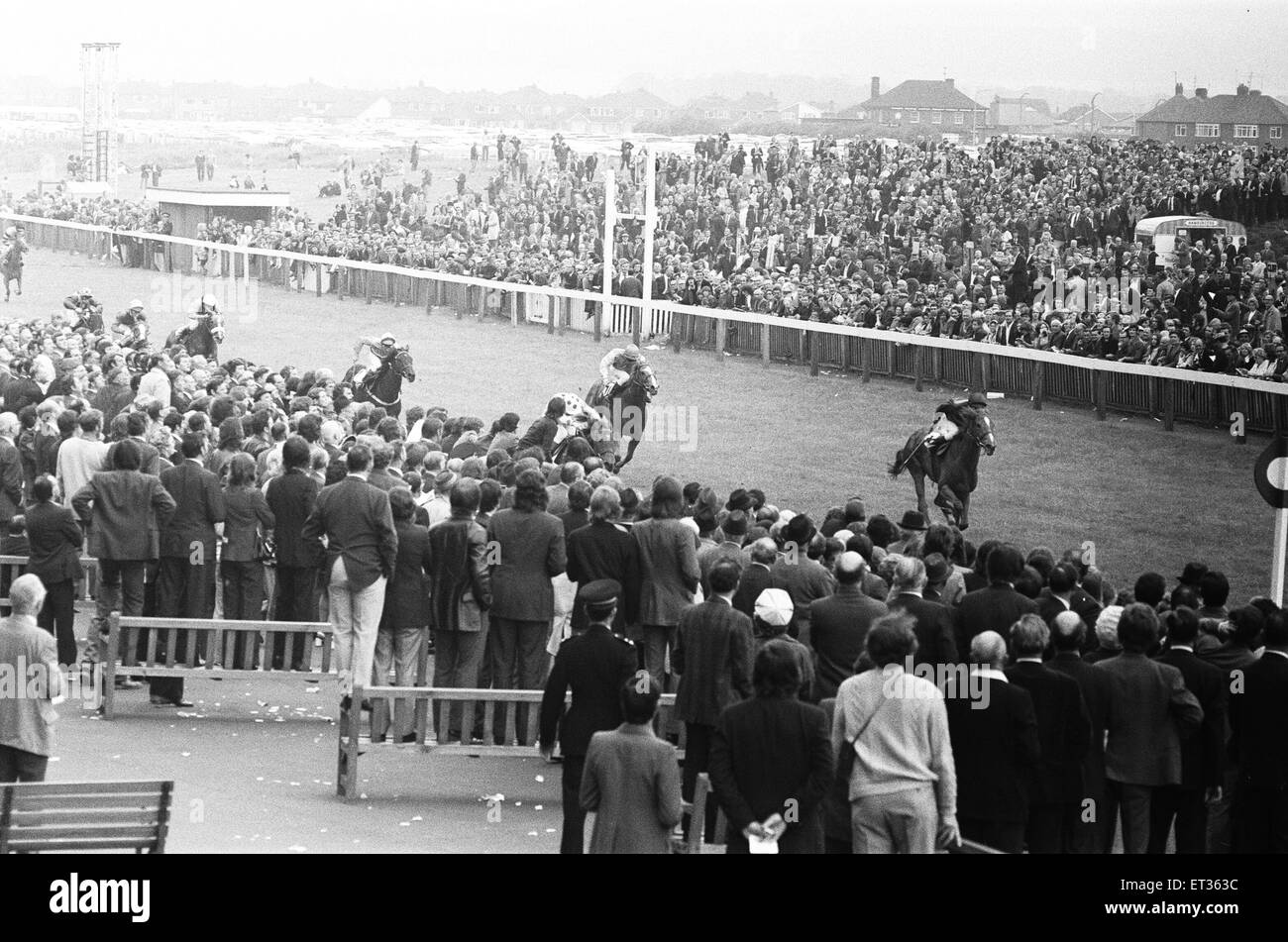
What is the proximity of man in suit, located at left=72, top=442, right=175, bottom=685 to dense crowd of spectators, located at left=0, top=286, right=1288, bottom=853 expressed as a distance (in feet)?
0.06

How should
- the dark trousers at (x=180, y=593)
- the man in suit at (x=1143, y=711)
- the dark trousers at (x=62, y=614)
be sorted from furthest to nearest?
the dark trousers at (x=62, y=614) → the dark trousers at (x=180, y=593) → the man in suit at (x=1143, y=711)

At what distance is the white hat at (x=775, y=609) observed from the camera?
8.15 meters

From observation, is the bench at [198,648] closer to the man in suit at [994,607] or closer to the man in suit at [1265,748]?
the man in suit at [994,607]

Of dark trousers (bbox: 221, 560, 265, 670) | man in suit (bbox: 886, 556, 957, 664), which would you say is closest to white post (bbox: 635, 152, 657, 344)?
dark trousers (bbox: 221, 560, 265, 670)

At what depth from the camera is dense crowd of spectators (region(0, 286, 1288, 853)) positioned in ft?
23.3

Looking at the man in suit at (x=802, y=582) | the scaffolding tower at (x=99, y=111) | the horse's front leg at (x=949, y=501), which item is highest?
the scaffolding tower at (x=99, y=111)

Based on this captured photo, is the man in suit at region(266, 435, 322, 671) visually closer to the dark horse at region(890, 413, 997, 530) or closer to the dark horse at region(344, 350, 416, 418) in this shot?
the dark horse at region(890, 413, 997, 530)

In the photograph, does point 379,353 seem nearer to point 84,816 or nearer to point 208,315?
point 208,315

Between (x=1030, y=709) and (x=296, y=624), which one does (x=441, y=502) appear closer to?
(x=296, y=624)

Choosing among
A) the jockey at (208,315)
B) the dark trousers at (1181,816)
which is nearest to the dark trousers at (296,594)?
the dark trousers at (1181,816)

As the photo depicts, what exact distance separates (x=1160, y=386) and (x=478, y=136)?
67971mm

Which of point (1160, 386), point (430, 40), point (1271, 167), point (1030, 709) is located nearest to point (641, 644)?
point (1030, 709)

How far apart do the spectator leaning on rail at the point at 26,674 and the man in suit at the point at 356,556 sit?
255 centimetres

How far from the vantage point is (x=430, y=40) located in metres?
114
